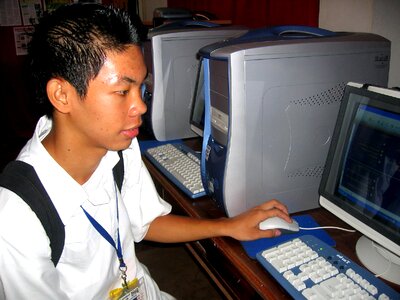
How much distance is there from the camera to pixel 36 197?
71cm

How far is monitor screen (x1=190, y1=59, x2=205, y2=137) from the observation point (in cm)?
141

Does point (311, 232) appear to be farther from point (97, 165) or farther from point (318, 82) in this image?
point (97, 165)

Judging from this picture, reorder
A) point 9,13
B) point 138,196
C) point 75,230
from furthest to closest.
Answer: point 9,13 → point 138,196 → point 75,230

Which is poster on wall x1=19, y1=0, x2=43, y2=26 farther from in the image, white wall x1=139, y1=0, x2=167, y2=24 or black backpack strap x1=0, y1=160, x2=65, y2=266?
black backpack strap x1=0, y1=160, x2=65, y2=266

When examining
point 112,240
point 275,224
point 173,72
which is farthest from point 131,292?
point 173,72

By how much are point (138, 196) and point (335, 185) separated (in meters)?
0.52

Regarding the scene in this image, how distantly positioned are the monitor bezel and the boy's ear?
0.61m

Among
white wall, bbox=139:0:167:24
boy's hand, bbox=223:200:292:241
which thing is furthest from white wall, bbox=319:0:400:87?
white wall, bbox=139:0:167:24

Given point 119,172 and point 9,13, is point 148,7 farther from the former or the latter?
point 119,172

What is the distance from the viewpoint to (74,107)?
74cm

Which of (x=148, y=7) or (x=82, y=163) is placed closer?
(x=82, y=163)

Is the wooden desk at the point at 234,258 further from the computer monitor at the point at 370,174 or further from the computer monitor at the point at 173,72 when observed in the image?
the computer monitor at the point at 173,72

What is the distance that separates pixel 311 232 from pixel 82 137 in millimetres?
611

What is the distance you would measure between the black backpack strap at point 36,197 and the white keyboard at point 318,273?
430 millimetres
